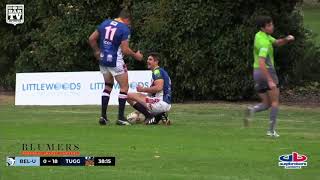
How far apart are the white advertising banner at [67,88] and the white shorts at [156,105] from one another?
8907 millimetres

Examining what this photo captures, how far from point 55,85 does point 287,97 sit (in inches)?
333

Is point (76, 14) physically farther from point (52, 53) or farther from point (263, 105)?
point (263, 105)

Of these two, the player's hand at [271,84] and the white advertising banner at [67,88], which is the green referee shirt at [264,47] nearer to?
the player's hand at [271,84]

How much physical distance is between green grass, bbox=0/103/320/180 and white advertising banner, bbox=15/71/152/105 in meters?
6.36

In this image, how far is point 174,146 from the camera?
11398mm

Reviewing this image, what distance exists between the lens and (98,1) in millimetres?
27906

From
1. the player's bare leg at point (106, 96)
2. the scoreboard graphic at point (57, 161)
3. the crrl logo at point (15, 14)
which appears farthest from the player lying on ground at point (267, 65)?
the crrl logo at point (15, 14)

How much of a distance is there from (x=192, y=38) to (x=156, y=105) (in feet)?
35.9

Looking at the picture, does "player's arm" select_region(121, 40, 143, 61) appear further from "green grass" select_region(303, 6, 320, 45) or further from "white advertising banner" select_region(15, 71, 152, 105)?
"green grass" select_region(303, 6, 320, 45)

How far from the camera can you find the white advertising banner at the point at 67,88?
24.3 metres

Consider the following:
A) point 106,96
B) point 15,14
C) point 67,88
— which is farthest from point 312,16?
point 106,96

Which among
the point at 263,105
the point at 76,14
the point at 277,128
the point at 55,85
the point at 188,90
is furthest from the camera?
the point at 76,14

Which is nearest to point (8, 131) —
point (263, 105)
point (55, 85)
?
point (263, 105)

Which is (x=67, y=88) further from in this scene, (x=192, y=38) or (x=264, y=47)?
(x=264, y=47)
